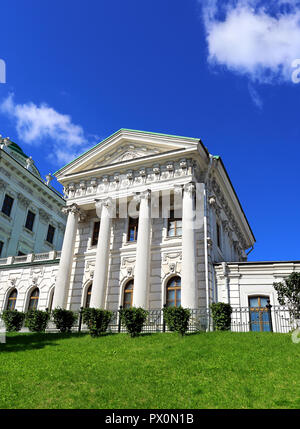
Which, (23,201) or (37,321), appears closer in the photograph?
(37,321)

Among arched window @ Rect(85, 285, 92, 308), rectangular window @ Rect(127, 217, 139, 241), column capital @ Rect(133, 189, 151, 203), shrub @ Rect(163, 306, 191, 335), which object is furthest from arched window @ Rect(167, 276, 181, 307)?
arched window @ Rect(85, 285, 92, 308)

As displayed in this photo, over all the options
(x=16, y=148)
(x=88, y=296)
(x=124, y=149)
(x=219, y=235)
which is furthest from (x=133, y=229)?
(x=16, y=148)

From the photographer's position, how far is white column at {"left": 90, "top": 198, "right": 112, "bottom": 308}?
2412cm

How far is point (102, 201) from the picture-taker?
90.7 feet

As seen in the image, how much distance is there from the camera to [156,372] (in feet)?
37.2

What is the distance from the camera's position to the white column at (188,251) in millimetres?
21266

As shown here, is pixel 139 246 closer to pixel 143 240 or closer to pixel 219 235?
pixel 143 240

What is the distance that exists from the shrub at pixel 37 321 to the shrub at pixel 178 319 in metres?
8.30

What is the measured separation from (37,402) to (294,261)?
746 inches

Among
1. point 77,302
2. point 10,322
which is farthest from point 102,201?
point 10,322

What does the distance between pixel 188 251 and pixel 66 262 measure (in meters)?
9.46

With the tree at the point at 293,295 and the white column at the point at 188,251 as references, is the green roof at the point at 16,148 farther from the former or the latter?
the tree at the point at 293,295

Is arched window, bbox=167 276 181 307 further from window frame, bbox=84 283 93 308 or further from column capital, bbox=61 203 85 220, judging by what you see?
column capital, bbox=61 203 85 220

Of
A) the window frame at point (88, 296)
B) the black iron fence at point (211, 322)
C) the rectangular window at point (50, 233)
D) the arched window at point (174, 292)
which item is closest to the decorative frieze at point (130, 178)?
the arched window at point (174, 292)
